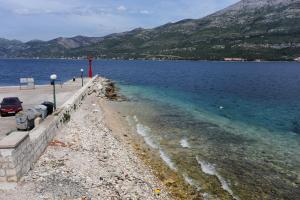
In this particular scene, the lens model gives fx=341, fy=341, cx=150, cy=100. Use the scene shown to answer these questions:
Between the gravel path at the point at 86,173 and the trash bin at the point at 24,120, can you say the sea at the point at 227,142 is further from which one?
the trash bin at the point at 24,120

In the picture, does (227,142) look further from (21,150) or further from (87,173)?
(21,150)

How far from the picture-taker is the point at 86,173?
71.8ft

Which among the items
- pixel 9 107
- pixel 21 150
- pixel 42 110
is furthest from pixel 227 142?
pixel 9 107

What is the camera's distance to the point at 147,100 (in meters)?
63.8

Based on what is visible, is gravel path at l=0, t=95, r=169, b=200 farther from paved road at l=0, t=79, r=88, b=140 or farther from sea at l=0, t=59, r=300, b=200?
paved road at l=0, t=79, r=88, b=140

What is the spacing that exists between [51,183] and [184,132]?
21.0m

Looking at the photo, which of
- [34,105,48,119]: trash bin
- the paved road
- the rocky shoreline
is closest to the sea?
the rocky shoreline

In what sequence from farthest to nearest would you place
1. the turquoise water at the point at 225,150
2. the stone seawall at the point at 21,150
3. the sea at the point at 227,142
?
the sea at the point at 227,142 → the turquoise water at the point at 225,150 → the stone seawall at the point at 21,150

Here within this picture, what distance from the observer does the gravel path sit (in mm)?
18594

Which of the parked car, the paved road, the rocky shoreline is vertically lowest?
the rocky shoreline

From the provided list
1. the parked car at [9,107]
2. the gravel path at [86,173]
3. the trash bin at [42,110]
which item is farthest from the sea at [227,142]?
the parked car at [9,107]

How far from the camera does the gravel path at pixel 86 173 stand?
61.0 feet

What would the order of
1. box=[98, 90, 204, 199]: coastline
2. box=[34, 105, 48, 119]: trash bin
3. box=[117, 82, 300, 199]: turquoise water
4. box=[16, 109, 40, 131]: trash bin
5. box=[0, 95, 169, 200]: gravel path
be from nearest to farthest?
box=[0, 95, 169, 200]: gravel path → box=[98, 90, 204, 199]: coastline → box=[117, 82, 300, 199]: turquoise water → box=[16, 109, 40, 131]: trash bin → box=[34, 105, 48, 119]: trash bin

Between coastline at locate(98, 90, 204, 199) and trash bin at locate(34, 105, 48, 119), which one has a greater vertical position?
trash bin at locate(34, 105, 48, 119)
